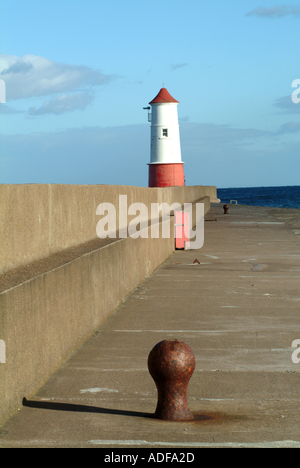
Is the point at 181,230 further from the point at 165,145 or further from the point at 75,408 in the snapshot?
the point at 165,145

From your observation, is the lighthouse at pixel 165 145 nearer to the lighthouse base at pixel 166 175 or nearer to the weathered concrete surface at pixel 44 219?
the lighthouse base at pixel 166 175

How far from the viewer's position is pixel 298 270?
43.2ft

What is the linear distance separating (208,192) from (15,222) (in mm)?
47897

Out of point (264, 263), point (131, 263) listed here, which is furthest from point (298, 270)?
point (131, 263)

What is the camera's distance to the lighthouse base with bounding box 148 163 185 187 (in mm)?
47344

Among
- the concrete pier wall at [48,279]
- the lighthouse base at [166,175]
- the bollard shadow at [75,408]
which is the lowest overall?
the bollard shadow at [75,408]

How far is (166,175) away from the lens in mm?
47500

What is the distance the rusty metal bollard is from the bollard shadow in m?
0.21

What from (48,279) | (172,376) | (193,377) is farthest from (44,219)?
(172,376)

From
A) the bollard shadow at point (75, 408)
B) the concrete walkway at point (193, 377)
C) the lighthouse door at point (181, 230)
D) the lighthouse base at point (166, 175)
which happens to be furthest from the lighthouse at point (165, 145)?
the bollard shadow at point (75, 408)

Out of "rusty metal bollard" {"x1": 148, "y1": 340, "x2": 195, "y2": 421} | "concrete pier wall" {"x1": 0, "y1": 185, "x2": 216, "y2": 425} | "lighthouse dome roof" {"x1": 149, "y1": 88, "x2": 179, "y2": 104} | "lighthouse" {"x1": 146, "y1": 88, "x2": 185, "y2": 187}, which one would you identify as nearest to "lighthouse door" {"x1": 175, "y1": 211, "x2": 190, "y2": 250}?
"concrete pier wall" {"x1": 0, "y1": 185, "x2": 216, "y2": 425}

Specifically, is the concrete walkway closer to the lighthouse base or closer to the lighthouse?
the lighthouse base

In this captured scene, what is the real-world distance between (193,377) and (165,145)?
4312cm

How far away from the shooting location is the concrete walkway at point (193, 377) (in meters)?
4.33
